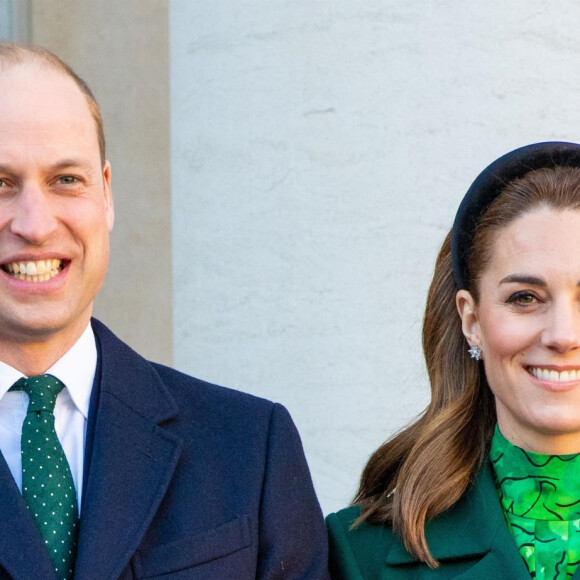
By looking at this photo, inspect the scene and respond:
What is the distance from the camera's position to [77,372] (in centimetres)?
310

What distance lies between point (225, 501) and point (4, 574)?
506 mm

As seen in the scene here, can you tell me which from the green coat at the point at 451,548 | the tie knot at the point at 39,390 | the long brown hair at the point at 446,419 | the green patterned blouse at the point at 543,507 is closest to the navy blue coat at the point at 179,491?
the tie knot at the point at 39,390

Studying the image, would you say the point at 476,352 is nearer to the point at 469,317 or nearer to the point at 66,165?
the point at 469,317

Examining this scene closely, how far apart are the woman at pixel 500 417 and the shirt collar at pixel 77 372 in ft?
2.49

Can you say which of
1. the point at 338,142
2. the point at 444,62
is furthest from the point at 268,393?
the point at 444,62

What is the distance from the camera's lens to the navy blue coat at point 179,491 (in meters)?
2.90

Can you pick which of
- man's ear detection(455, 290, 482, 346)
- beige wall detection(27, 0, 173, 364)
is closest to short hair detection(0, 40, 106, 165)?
man's ear detection(455, 290, 482, 346)

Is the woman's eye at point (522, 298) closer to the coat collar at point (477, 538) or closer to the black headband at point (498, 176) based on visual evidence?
the black headband at point (498, 176)

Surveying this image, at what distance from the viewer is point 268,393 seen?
5.00 m

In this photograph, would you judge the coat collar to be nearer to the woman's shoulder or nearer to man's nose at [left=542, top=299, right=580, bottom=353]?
the woman's shoulder

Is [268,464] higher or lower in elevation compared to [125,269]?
lower

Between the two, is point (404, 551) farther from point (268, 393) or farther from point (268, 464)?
point (268, 393)

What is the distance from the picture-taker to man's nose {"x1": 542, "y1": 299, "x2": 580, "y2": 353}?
3.21 m

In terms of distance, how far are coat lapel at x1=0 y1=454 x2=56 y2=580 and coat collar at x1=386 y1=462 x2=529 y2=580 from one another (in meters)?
0.92
